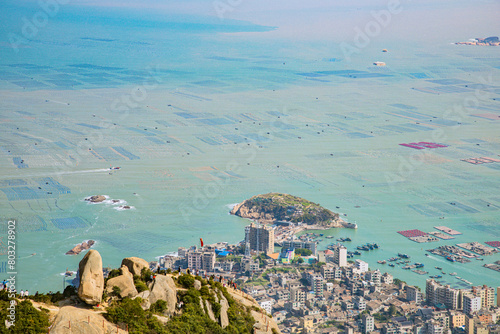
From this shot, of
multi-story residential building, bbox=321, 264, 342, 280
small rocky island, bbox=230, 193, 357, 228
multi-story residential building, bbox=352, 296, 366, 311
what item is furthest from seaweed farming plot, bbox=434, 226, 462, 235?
multi-story residential building, bbox=352, 296, 366, 311

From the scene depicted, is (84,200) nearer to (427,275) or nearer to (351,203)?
(351,203)

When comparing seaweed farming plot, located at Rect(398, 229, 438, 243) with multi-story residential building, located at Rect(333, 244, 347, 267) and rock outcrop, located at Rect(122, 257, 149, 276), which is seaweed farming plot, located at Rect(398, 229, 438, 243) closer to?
multi-story residential building, located at Rect(333, 244, 347, 267)

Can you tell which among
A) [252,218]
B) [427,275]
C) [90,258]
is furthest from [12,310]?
[252,218]

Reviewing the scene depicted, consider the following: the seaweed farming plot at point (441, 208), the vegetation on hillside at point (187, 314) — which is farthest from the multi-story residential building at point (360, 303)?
the seaweed farming plot at point (441, 208)

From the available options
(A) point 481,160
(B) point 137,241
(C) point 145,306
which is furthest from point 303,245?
(A) point 481,160

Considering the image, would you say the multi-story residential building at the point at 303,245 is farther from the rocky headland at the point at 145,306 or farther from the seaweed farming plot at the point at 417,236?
the rocky headland at the point at 145,306

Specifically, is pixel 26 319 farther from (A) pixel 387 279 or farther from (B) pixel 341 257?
(B) pixel 341 257
